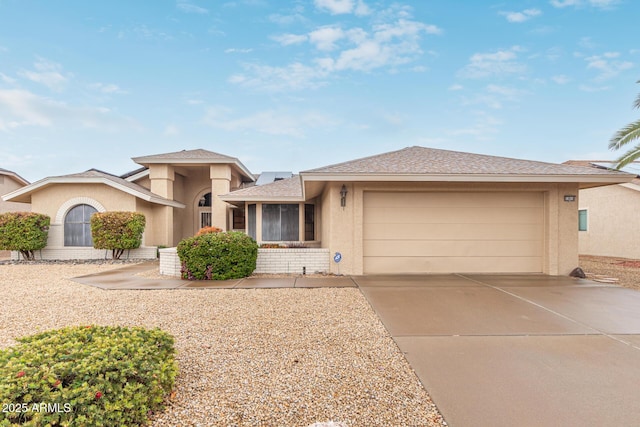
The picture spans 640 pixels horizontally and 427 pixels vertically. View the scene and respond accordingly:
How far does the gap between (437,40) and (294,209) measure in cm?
909

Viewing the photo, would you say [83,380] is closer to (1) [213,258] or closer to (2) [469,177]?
(1) [213,258]

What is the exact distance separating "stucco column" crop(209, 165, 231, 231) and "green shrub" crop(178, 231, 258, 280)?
26.4 feet

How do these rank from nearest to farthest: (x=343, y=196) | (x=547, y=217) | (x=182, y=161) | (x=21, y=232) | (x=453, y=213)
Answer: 1. (x=343, y=196)
2. (x=547, y=217)
3. (x=453, y=213)
4. (x=21, y=232)
5. (x=182, y=161)

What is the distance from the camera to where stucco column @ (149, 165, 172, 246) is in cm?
1507

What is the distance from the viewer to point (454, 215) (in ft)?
27.8

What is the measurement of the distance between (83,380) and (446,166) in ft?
28.1

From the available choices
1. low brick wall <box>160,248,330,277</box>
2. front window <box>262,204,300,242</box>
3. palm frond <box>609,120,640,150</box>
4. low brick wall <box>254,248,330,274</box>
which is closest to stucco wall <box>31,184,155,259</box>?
front window <box>262,204,300,242</box>

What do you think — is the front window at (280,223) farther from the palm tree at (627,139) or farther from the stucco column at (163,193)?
the palm tree at (627,139)

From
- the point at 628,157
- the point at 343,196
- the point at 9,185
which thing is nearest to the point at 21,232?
the point at 9,185

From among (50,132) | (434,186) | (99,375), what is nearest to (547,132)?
(434,186)

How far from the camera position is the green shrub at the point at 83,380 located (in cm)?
186

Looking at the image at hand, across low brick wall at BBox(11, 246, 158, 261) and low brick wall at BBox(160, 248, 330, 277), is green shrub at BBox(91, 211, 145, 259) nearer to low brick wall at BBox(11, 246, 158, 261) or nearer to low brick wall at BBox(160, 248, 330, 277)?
low brick wall at BBox(11, 246, 158, 261)

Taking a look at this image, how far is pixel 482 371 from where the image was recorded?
9.73 feet

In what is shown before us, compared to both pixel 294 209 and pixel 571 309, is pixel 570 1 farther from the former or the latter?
pixel 294 209
